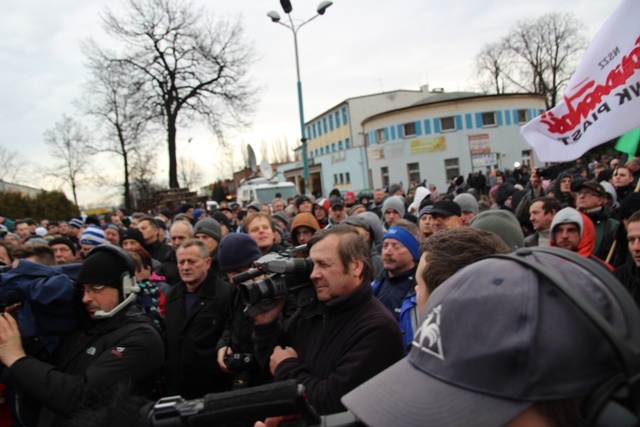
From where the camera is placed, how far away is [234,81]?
1044 inches

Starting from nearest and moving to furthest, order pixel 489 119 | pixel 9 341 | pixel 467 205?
pixel 9 341 → pixel 467 205 → pixel 489 119

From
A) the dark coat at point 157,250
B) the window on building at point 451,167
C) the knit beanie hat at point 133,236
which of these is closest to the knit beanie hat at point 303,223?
the knit beanie hat at point 133,236

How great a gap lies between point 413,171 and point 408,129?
3.52 m

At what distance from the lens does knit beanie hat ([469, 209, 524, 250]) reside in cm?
295

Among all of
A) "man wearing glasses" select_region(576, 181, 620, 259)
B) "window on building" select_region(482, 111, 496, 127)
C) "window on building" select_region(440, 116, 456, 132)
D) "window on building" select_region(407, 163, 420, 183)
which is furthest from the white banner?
"window on building" select_region(482, 111, 496, 127)

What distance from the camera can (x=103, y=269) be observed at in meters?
2.40

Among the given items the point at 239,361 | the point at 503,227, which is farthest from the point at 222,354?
the point at 503,227

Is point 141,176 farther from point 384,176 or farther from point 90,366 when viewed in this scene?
point 90,366

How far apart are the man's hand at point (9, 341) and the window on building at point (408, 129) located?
36.9 meters

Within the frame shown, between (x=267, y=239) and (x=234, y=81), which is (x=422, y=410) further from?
(x=234, y=81)

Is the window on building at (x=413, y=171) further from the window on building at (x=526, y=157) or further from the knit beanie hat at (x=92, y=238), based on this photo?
the knit beanie hat at (x=92, y=238)

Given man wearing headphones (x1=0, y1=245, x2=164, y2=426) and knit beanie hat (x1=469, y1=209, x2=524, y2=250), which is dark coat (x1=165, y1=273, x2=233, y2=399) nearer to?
man wearing headphones (x1=0, y1=245, x2=164, y2=426)

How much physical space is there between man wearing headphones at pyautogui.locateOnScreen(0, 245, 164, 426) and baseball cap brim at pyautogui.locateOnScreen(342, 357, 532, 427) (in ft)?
5.26

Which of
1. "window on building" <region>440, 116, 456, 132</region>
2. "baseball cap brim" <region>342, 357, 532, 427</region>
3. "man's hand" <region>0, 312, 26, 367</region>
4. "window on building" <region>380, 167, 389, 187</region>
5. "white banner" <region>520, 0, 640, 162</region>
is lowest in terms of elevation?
"man's hand" <region>0, 312, 26, 367</region>
